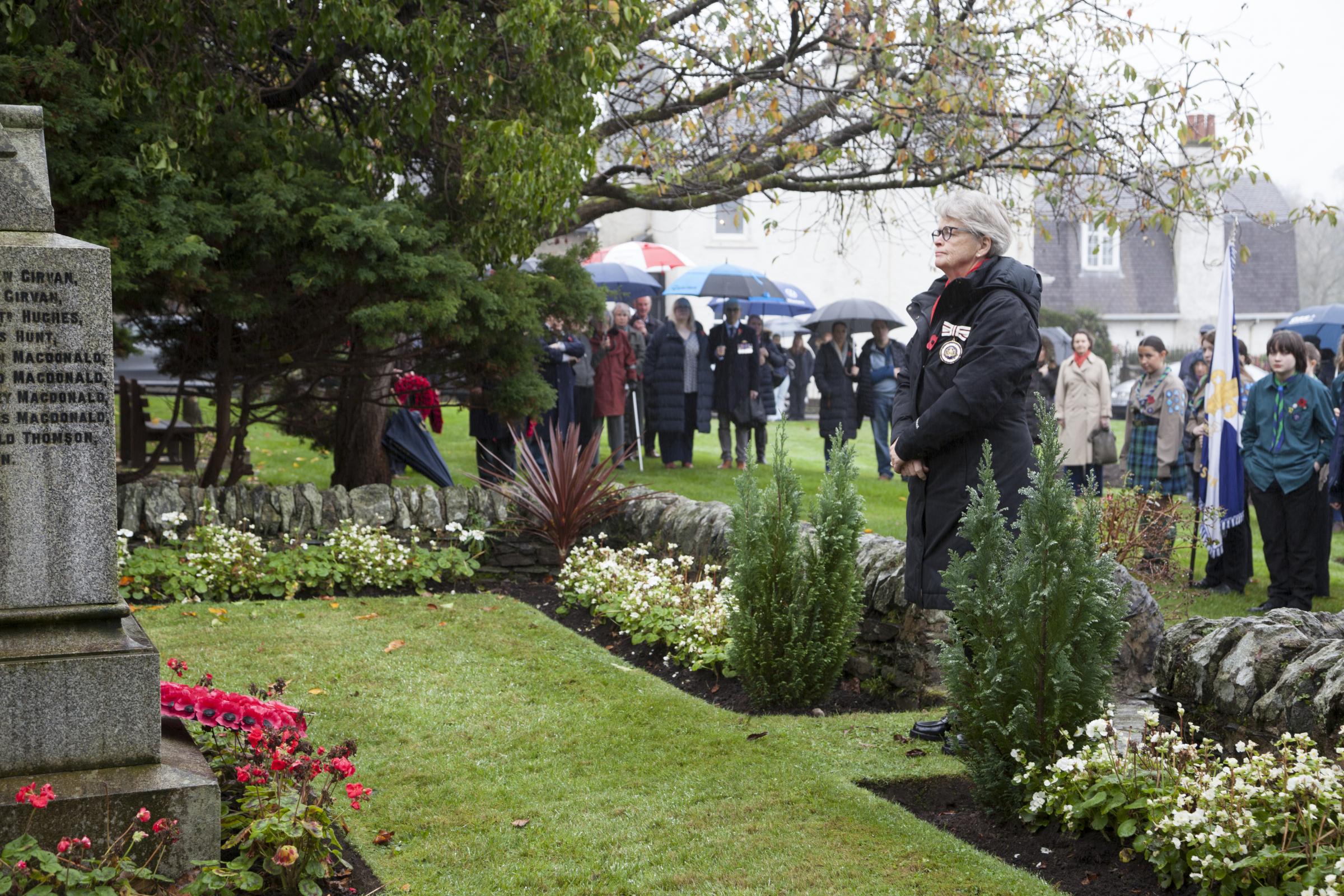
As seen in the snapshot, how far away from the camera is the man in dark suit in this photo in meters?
14.7

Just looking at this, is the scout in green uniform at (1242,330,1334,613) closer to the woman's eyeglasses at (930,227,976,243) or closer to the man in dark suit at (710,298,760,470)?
the woman's eyeglasses at (930,227,976,243)

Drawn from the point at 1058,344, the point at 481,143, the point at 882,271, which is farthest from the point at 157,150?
the point at 882,271

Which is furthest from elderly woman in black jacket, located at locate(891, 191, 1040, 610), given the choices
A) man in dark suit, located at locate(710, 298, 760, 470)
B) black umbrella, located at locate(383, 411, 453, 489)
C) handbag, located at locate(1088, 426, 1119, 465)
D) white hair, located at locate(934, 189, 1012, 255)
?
man in dark suit, located at locate(710, 298, 760, 470)

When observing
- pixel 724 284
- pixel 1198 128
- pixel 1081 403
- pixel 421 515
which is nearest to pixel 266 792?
pixel 421 515

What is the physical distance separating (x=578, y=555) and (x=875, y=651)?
2.80m

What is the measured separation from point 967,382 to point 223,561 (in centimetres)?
549

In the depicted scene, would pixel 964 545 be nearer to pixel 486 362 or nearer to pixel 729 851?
pixel 729 851

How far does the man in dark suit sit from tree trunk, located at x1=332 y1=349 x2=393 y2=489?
4615mm

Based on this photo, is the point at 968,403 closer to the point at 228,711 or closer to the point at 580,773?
the point at 580,773

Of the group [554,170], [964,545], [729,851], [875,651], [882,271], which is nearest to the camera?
[729,851]

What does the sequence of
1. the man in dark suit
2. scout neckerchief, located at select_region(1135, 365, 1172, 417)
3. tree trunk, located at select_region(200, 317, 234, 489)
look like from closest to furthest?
tree trunk, located at select_region(200, 317, 234, 489) < scout neckerchief, located at select_region(1135, 365, 1172, 417) < the man in dark suit

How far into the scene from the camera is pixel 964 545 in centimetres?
466

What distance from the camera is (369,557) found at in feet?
27.9

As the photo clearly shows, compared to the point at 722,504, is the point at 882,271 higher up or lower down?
higher up
